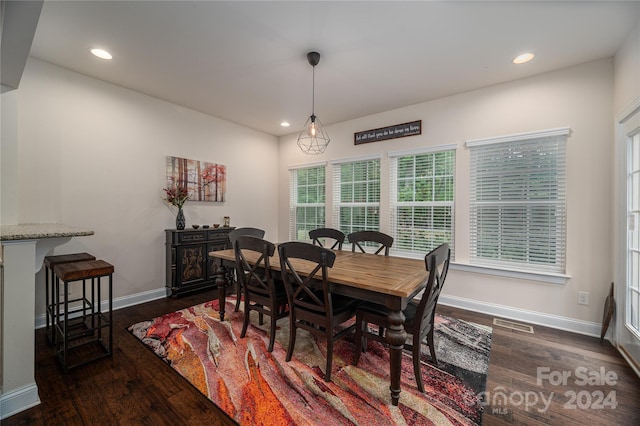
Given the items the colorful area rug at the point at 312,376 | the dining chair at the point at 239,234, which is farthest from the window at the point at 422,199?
the dining chair at the point at 239,234

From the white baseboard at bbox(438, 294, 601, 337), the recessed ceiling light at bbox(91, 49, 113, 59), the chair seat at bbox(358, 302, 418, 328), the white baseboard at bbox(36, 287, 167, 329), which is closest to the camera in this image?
the chair seat at bbox(358, 302, 418, 328)

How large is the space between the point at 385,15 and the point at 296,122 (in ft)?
8.76

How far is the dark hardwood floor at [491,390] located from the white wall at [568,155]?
56 centimetres

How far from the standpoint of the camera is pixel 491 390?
73.3 inches

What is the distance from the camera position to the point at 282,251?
1.98 meters

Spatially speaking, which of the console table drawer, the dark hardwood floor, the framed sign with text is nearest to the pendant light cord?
the framed sign with text

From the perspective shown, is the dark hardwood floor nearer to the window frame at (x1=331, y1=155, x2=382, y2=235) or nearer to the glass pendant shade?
the window frame at (x1=331, y1=155, x2=382, y2=235)

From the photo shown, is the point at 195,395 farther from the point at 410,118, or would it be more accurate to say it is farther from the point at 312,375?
the point at 410,118

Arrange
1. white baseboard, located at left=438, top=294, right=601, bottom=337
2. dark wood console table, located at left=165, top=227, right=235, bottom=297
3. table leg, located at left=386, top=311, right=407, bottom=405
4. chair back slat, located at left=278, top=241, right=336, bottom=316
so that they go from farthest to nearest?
dark wood console table, located at left=165, top=227, right=235, bottom=297, white baseboard, located at left=438, top=294, right=601, bottom=337, chair back slat, located at left=278, top=241, right=336, bottom=316, table leg, located at left=386, top=311, right=407, bottom=405

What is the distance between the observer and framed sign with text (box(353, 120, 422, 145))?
12.3 ft

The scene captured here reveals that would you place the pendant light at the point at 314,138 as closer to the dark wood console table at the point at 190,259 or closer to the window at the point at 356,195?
the window at the point at 356,195

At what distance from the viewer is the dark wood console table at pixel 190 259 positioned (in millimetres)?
3609

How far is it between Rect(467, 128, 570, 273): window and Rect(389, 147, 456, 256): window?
0.29 meters

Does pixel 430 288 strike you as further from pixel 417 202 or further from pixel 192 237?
pixel 192 237
